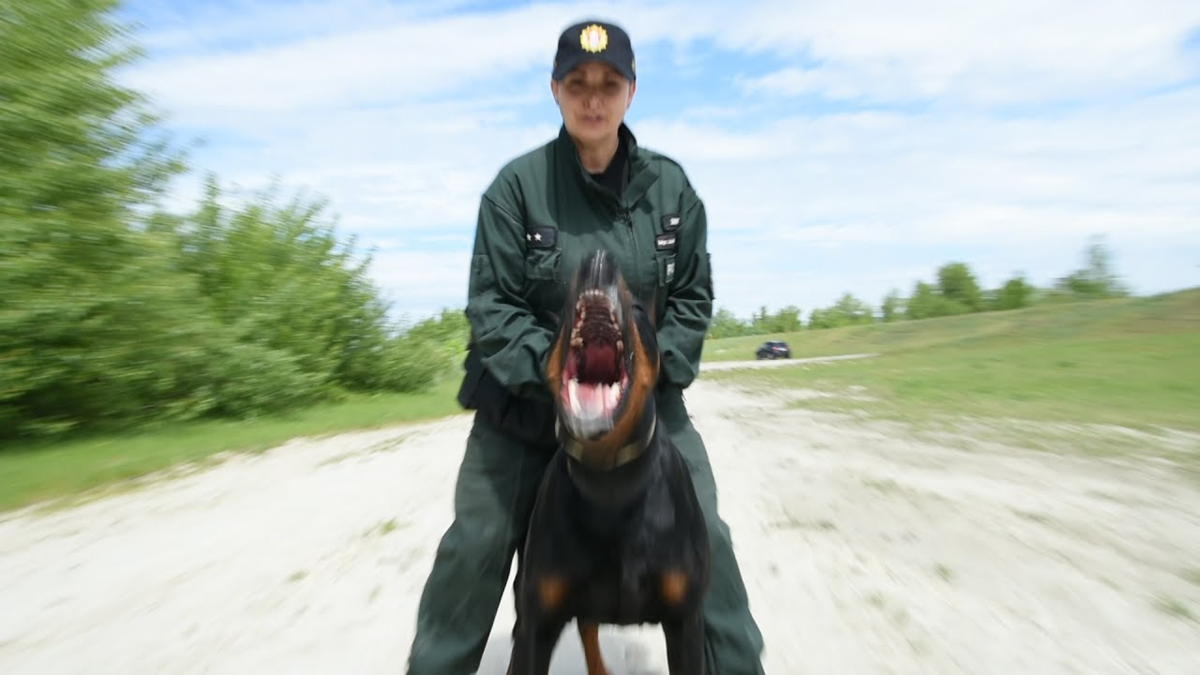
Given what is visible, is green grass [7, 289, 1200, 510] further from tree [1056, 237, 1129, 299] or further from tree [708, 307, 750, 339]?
tree [708, 307, 750, 339]

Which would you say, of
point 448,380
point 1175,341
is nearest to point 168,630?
point 448,380

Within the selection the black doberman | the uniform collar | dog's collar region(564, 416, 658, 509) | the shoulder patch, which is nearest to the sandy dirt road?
the black doberman

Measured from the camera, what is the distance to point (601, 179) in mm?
2730

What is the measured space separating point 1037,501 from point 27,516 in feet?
30.2

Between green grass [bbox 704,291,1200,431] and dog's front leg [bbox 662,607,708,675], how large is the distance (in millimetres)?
12043

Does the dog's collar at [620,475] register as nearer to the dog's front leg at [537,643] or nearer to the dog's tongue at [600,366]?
the dog's tongue at [600,366]

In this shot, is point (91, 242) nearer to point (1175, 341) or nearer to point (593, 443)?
point (593, 443)

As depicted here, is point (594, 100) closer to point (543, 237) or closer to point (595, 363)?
point (543, 237)

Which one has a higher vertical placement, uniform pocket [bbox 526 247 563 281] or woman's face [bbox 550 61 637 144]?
woman's face [bbox 550 61 637 144]

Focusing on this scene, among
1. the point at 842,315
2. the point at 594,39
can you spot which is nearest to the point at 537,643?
the point at 594,39

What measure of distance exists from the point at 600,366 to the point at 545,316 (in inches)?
28.0

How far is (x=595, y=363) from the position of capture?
1.92 meters

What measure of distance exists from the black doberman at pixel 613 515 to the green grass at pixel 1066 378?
39.9ft

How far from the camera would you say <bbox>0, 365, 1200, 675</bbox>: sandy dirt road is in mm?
3916
